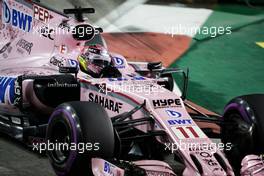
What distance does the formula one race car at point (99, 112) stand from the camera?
666cm

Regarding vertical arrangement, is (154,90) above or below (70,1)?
below

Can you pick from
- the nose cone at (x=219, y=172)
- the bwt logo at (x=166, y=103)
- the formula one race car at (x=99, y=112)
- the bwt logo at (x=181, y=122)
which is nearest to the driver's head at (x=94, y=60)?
the formula one race car at (x=99, y=112)

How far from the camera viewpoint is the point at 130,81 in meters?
7.68

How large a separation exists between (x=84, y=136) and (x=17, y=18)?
315 centimetres

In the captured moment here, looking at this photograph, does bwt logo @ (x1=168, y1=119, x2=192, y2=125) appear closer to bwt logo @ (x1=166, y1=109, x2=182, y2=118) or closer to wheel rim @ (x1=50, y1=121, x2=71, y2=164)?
bwt logo @ (x1=166, y1=109, x2=182, y2=118)

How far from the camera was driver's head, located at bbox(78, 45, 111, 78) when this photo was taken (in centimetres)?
809

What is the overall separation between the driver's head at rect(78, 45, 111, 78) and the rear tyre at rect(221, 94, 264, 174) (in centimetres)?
143

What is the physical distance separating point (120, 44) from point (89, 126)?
19.2ft

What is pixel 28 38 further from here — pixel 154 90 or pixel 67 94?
pixel 154 90

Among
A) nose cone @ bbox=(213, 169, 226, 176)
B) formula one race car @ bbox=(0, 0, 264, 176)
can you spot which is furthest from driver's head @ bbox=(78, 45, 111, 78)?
nose cone @ bbox=(213, 169, 226, 176)

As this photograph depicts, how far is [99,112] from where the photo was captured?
673 cm

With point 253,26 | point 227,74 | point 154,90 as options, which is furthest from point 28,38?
point 253,26

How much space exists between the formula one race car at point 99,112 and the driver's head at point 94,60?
0.4 inches

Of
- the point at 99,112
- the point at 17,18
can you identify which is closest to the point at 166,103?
the point at 99,112
